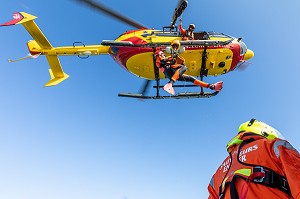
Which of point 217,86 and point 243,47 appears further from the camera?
point 243,47

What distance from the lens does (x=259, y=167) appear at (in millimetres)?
2820

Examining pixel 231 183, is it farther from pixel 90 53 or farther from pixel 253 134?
pixel 90 53

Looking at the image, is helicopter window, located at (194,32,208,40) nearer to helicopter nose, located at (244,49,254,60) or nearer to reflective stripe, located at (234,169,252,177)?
helicopter nose, located at (244,49,254,60)

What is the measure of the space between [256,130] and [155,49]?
818 centimetres

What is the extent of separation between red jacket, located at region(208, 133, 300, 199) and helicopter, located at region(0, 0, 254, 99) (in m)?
7.63

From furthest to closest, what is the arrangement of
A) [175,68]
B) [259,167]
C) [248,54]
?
[248,54], [175,68], [259,167]

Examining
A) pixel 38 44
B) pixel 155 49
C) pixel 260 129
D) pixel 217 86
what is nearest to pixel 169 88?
pixel 217 86

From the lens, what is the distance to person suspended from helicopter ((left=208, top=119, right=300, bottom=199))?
2.54 meters

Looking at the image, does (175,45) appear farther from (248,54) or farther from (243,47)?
(248,54)

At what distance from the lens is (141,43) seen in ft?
37.2

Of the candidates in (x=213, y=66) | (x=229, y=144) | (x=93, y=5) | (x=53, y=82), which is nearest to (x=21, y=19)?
(x=53, y=82)

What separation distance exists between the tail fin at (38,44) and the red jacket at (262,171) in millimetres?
11011

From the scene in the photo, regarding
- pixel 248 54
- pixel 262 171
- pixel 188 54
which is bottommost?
pixel 248 54

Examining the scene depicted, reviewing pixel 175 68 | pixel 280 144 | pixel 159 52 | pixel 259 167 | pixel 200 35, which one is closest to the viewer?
pixel 280 144
